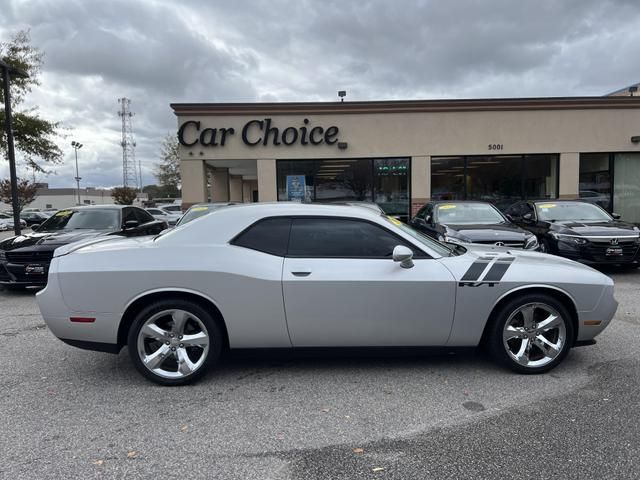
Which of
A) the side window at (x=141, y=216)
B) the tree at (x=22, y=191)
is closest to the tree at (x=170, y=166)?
the tree at (x=22, y=191)

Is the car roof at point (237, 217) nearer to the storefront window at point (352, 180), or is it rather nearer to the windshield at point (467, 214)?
the windshield at point (467, 214)

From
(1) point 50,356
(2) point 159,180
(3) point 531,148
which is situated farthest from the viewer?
(2) point 159,180

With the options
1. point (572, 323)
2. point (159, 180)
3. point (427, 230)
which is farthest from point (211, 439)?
point (159, 180)

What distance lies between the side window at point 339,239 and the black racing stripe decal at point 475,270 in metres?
0.41

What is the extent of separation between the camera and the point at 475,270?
3838mm

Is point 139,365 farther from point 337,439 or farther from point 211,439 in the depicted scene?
point 337,439

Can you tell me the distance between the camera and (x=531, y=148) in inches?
612

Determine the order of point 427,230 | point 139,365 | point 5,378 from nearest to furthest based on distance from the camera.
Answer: point 139,365 < point 5,378 < point 427,230

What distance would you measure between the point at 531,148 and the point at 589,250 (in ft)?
27.4

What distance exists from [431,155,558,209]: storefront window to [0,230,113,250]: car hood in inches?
446

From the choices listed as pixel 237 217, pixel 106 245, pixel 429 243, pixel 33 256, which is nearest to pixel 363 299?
pixel 429 243

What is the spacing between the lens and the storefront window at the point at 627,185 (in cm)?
1591

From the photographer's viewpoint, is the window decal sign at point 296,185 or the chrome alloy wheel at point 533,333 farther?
the window decal sign at point 296,185

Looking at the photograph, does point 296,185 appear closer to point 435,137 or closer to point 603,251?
point 435,137
